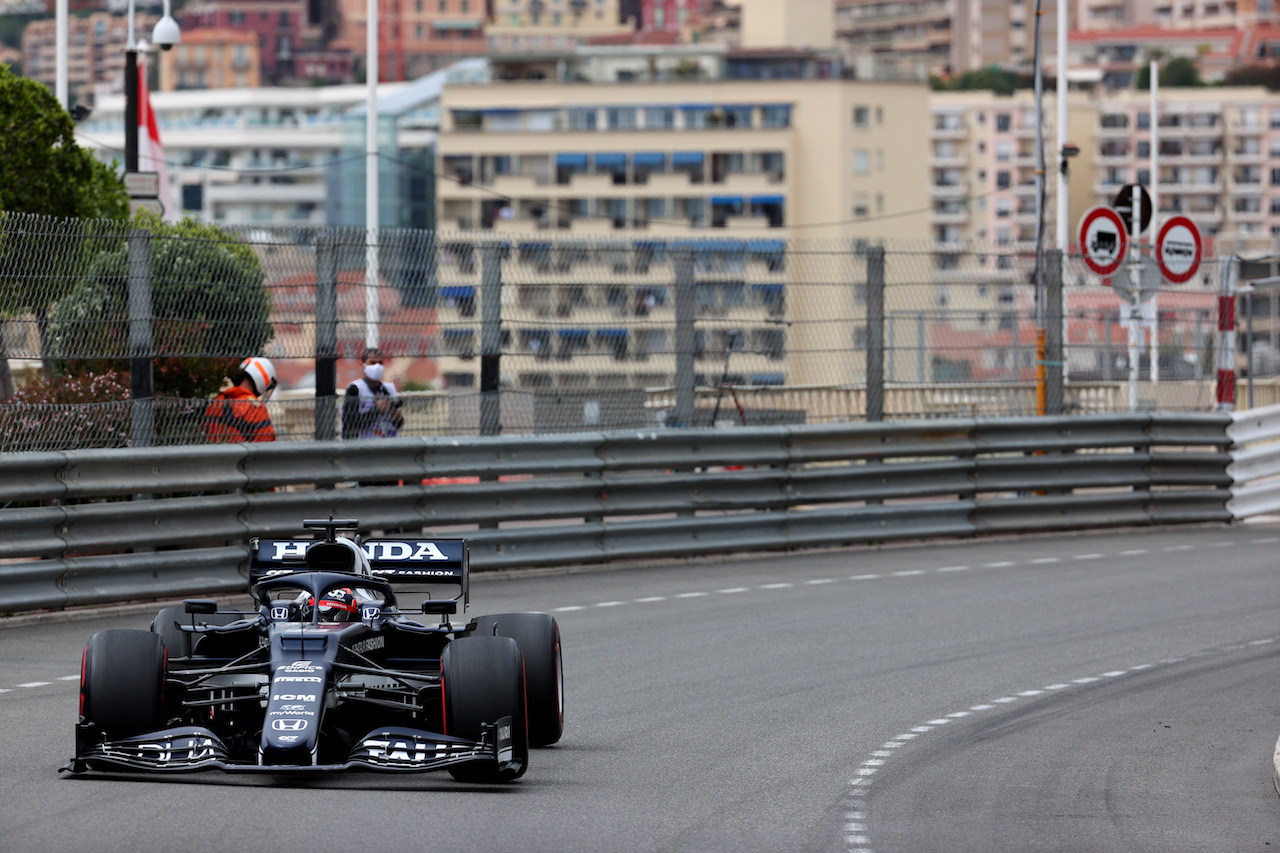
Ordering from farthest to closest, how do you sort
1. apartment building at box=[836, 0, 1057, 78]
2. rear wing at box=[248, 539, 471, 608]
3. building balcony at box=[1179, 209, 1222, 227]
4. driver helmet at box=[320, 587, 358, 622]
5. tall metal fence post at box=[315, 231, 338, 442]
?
apartment building at box=[836, 0, 1057, 78] → building balcony at box=[1179, 209, 1222, 227] → tall metal fence post at box=[315, 231, 338, 442] → rear wing at box=[248, 539, 471, 608] → driver helmet at box=[320, 587, 358, 622]

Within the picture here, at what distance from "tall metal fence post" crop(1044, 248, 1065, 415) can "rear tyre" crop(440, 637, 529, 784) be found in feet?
35.4

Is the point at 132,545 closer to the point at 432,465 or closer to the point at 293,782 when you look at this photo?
the point at 432,465

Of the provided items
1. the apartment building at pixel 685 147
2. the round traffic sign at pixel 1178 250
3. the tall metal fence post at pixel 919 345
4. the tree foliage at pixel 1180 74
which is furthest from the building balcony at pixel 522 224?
the tall metal fence post at pixel 919 345

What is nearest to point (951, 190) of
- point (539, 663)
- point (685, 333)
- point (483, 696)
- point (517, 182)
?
point (517, 182)

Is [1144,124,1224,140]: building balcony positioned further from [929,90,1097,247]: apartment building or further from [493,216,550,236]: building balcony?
[493,216,550,236]: building balcony

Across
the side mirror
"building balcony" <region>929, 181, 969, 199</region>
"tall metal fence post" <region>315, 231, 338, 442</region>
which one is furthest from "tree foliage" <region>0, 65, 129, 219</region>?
"building balcony" <region>929, 181, 969, 199</region>

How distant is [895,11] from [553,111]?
104 m

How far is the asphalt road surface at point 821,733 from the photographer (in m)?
6.76

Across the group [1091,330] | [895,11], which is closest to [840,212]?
[1091,330]

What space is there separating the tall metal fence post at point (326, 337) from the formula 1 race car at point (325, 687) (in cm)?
577

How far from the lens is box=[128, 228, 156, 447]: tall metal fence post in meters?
12.9

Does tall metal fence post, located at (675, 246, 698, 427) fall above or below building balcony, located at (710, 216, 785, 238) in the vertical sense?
below

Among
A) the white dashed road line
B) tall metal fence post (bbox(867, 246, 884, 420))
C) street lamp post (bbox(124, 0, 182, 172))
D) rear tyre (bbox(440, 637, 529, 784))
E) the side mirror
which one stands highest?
street lamp post (bbox(124, 0, 182, 172))

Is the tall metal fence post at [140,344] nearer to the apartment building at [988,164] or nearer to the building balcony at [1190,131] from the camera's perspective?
the building balcony at [1190,131]
